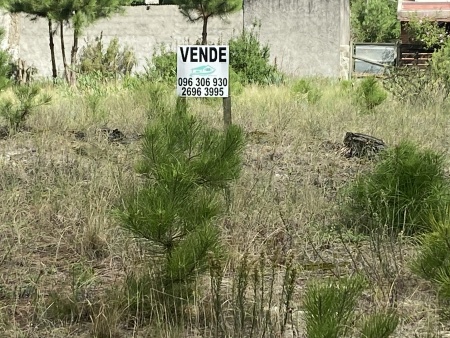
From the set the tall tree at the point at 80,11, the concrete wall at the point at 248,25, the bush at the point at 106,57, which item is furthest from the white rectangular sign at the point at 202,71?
the bush at the point at 106,57

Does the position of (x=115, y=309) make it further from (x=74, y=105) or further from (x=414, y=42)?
(x=414, y=42)

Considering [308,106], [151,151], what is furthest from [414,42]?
[151,151]

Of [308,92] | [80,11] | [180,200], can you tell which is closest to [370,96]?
[308,92]

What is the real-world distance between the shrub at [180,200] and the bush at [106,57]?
45.5 ft

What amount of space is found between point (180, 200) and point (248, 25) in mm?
15048

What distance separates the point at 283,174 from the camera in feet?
16.0

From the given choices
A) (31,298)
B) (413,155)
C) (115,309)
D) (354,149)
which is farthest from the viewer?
(354,149)

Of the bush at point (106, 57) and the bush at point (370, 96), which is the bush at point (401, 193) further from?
the bush at point (106, 57)

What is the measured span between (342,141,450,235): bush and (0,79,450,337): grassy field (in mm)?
118

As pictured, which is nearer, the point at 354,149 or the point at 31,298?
the point at 31,298

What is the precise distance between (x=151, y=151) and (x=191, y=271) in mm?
530

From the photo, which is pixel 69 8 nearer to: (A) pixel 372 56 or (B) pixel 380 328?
(A) pixel 372 56

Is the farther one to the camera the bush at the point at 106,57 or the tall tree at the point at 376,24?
the tall tree at the point at 376,24

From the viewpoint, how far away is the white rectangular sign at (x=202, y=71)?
5.05 meters
